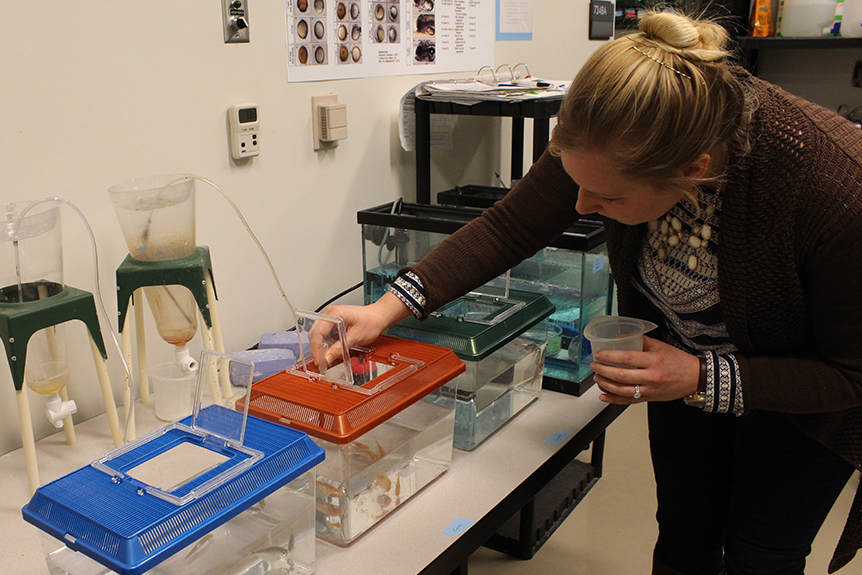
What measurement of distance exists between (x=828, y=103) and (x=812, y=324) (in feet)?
9.49

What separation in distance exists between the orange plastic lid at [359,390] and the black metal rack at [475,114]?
86 cm

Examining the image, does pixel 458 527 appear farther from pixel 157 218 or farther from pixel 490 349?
pixel 157 218

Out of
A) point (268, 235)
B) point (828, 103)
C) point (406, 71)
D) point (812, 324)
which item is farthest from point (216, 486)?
point (828, 103)

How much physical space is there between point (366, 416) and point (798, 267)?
606 millimetres

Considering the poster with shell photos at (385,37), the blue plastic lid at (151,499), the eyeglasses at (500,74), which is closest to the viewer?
the blue plastic lid at (151,499)

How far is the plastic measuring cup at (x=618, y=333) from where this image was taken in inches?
42.8

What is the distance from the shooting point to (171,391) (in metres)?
1.33

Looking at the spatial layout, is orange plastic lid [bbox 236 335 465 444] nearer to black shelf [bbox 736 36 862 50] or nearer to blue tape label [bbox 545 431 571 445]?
blue tape label [bbox 545 431 571 445]

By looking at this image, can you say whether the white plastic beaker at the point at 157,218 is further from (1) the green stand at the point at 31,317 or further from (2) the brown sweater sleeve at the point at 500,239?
(2) the brown sweater sleeve at the point at 500,239

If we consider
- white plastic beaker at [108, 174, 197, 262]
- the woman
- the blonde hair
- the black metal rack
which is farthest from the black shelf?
white plastic beaker at [108, 174, 197, 262]

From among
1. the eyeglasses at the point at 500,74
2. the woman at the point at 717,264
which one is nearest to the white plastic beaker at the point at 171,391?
the woman at the point at 717,264

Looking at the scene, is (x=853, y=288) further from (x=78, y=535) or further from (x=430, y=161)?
(x=430, y=161)

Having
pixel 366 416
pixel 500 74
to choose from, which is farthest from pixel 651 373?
pixel 500 74

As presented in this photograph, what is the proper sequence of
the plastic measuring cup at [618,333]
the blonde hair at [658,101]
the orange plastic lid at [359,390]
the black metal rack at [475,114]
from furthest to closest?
the black metal rack at [475,114] → the plastic measuring cup at [618,333] → the orange plastic lid at [359,390] → the blonde hair at [658,101]
